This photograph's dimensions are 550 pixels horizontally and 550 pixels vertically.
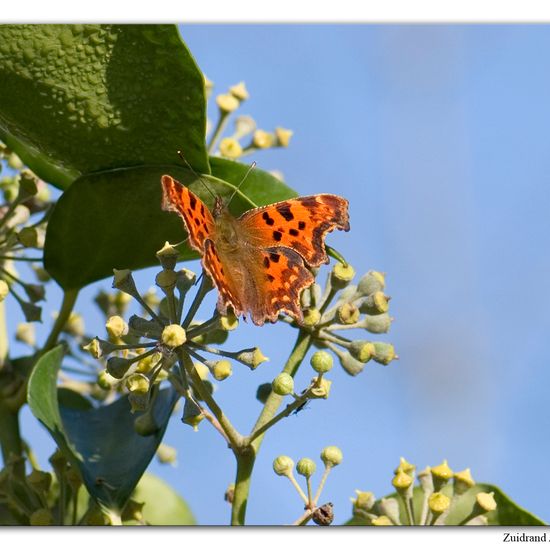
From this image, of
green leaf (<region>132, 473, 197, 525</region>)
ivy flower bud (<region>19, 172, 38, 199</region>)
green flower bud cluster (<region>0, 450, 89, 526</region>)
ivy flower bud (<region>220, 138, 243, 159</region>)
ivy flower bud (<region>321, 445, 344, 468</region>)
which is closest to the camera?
ivy flower bud (<region>321, 445, 344, 468</region>)

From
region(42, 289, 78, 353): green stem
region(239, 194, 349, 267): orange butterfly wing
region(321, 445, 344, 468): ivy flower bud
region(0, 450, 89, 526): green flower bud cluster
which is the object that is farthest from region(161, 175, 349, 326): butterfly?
region(0, 450, 89, 526): green flower bud cluster

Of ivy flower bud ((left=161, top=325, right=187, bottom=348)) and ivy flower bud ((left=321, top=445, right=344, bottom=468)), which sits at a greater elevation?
ivy flower bud ((left=161, top=325, right=187, bottom=348))

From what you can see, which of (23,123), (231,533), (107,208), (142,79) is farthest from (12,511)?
(142,79)

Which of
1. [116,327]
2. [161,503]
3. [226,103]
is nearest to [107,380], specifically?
[116,327]

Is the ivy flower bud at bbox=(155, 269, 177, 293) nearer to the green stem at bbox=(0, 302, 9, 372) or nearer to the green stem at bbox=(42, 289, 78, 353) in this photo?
the green stem at bbox=(42, 289, 78, 353)

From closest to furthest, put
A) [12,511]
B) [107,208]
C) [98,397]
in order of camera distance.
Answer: [107,208] → [12,511] → [98,397]

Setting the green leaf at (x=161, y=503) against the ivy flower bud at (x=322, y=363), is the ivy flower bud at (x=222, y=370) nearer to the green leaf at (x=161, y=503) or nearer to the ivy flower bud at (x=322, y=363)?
the ivy flower bud at (x=322, y=363)

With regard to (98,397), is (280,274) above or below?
above
